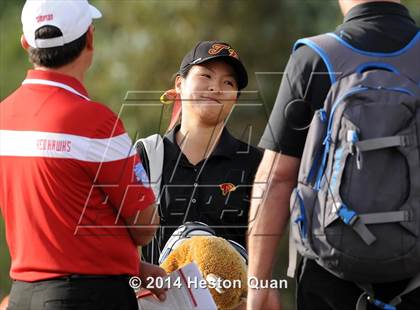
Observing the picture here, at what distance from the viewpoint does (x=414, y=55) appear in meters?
3.13

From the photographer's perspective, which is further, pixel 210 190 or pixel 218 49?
pixel 218 49

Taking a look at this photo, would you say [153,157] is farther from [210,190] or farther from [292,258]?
[292,258]

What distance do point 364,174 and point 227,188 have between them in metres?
1.38

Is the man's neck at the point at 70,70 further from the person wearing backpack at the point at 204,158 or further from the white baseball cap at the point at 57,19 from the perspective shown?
the person wearing backpack at the point at 204,158

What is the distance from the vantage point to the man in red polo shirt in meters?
3.34

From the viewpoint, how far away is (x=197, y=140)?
4473mm

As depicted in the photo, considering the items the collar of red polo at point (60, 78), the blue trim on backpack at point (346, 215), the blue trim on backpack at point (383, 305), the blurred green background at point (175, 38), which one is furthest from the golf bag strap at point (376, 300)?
the blurred green background at point (175, 38)

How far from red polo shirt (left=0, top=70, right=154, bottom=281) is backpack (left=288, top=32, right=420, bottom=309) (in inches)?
25.3

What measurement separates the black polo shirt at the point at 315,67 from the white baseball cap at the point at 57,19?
2.55 feet

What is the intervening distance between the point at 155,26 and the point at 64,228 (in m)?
5.58

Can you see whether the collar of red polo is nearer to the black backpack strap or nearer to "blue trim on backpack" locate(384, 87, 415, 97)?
the black backpack strap

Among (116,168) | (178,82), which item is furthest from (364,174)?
(178,82)

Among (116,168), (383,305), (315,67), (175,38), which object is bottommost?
(175,38)

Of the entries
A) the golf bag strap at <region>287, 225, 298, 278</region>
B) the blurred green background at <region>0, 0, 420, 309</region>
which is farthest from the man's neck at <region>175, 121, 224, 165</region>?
the blurred green background at <region>0, 0, 420, 309</region>
